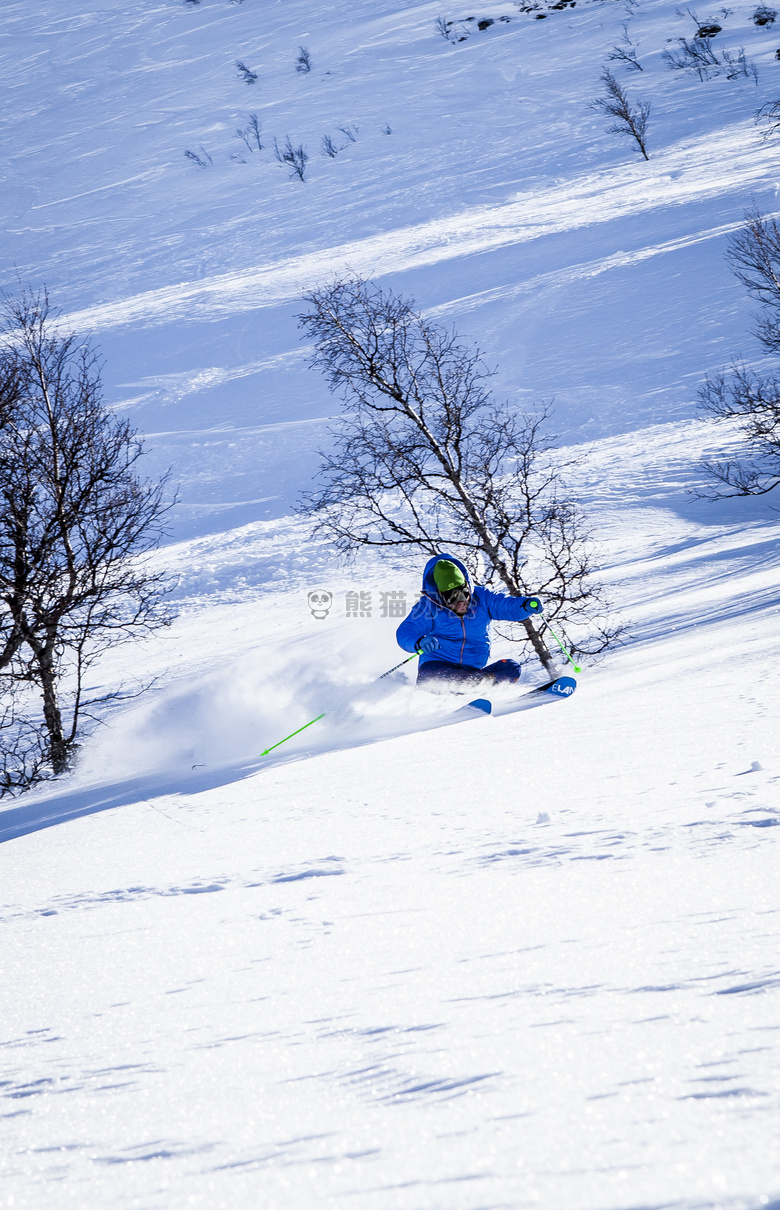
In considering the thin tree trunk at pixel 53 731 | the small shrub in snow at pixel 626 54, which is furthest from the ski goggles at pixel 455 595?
the small shrub in snow at pixel 626 54

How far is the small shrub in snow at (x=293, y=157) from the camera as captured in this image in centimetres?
5709

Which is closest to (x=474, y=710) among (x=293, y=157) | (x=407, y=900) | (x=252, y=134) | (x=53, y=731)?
(x=407, y=900)

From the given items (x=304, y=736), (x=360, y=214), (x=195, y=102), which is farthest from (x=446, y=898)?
(x=195, y=102)

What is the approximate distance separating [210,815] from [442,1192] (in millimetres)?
4371

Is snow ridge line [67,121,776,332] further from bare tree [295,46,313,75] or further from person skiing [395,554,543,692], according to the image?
Result: bare tree [295,46,313,75]

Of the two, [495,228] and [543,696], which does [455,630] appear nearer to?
[543,696]

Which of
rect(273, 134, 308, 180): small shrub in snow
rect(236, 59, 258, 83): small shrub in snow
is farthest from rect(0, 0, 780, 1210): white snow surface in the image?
rect(236, 59, 258, 83): small shrub in snow

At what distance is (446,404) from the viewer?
11539 mm

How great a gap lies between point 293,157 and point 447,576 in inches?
2343

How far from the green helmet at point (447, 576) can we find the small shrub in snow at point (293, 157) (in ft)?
187

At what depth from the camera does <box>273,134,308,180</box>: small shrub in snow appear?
5709cm

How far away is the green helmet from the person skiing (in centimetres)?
2

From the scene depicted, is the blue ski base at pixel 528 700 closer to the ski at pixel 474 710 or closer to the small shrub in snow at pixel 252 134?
the ski at pixel 474 710

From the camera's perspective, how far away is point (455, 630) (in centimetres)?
877
